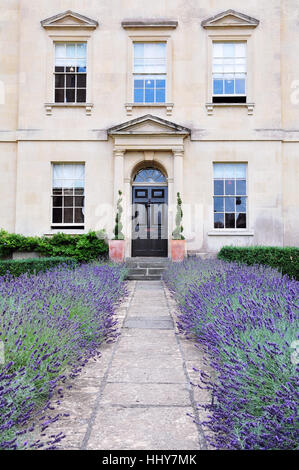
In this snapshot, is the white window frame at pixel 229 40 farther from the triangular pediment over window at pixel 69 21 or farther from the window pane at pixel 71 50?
the window pane at pixel 71 50

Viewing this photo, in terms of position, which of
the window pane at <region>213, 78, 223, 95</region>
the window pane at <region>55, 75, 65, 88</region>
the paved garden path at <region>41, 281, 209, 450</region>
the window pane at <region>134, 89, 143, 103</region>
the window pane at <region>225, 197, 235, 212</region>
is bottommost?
the paved garden path at <region>41, 281, 209, 450</region>

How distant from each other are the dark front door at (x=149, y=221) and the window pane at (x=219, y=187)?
166 cm

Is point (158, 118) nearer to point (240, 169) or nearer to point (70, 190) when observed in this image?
point (240, 169)

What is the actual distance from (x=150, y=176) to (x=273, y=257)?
5181 mm

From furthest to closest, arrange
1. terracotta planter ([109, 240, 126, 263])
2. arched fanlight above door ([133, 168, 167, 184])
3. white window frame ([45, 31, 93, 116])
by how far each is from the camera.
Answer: arched fanlight above door ([133, 168, 167, 184])
white window frame ([45, 31, 93, 116])
terracotta planter ([109, 240, 126, 263])

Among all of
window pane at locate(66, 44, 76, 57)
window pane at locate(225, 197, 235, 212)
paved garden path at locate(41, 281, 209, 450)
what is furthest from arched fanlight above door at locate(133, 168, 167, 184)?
paved garden path at locate(41, 281, 209, 450)

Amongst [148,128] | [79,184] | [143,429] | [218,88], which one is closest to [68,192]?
[79,184]

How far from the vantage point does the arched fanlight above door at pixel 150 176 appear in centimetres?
1308

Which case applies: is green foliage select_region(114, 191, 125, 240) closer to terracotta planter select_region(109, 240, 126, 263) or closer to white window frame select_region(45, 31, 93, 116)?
terracotta planter select_region(109, 240, 126, 263)

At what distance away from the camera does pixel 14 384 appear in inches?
86.2

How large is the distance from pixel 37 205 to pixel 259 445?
11.6 metres

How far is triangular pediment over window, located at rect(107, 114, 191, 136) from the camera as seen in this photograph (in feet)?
39.9

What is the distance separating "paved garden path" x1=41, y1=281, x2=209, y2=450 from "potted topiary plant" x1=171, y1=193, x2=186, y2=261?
649 centimetres
